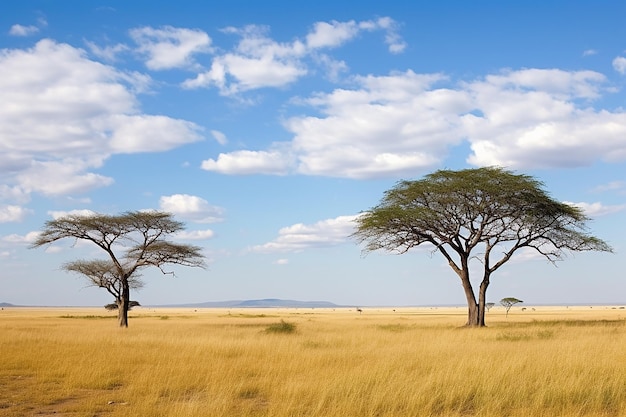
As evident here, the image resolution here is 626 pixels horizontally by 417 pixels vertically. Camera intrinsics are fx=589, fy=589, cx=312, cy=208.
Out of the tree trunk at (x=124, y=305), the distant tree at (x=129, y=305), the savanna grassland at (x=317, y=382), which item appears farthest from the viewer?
the distant tree at (x=129, y=305)

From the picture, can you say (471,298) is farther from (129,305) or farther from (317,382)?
(129,305)

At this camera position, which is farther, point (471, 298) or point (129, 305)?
point (129, 305)

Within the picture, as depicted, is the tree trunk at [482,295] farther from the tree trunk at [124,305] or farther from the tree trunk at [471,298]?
the tree trunk at [124,305]

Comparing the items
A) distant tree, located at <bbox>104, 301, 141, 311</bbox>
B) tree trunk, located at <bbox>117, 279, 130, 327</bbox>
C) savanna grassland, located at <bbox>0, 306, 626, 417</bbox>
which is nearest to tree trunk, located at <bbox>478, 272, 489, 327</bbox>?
savanna grassland, located at <bbox>0, 306, 626, 417</bbox>

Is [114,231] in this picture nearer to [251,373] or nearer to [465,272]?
[465,272]

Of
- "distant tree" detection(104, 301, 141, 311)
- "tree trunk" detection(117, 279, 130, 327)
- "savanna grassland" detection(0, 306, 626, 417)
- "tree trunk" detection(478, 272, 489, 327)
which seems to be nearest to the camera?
"savanna grassland" detection(0, 306, 626, 417)

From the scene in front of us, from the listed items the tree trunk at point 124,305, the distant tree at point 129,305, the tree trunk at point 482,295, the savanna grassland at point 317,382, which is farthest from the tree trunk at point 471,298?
the distant tree at point 129,305

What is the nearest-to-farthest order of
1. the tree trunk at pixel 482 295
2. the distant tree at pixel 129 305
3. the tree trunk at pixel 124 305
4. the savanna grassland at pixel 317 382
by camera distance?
the savanna grassland at pixel 317 382, the tree trunk at pixel 482 295, the tree trunk at pixel 124 305, the distant tree at pixel 129 305

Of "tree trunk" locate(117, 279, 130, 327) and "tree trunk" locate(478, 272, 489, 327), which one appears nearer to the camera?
"tree trunk" locate(478, 272, 489, 327)

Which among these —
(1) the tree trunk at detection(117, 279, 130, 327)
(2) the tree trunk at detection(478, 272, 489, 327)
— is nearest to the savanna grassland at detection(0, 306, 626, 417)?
(2) the tree trunk at detection(478, 272, 489, 327)

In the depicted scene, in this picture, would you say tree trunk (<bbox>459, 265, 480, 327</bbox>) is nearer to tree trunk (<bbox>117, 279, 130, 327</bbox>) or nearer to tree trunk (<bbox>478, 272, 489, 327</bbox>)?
tree trunk (<bbox>478, 272, 489, 327</bbox>)

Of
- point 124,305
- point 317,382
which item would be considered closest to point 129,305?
point 124,305

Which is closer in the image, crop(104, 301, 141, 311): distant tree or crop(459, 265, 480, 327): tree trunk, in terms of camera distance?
crop(459, 265, 480, 327): tree trunk

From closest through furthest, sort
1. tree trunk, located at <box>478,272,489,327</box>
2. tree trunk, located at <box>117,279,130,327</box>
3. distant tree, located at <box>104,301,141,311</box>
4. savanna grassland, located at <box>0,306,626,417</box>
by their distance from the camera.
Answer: savanna grassland, located at <box>0,306,626,417</box>, tree trunk, located at <box>478,272,489,327</box>, tree trunk, located at <box>117,279,130,327</box>, distant tree, located at <box>104,301,141,311</box>
